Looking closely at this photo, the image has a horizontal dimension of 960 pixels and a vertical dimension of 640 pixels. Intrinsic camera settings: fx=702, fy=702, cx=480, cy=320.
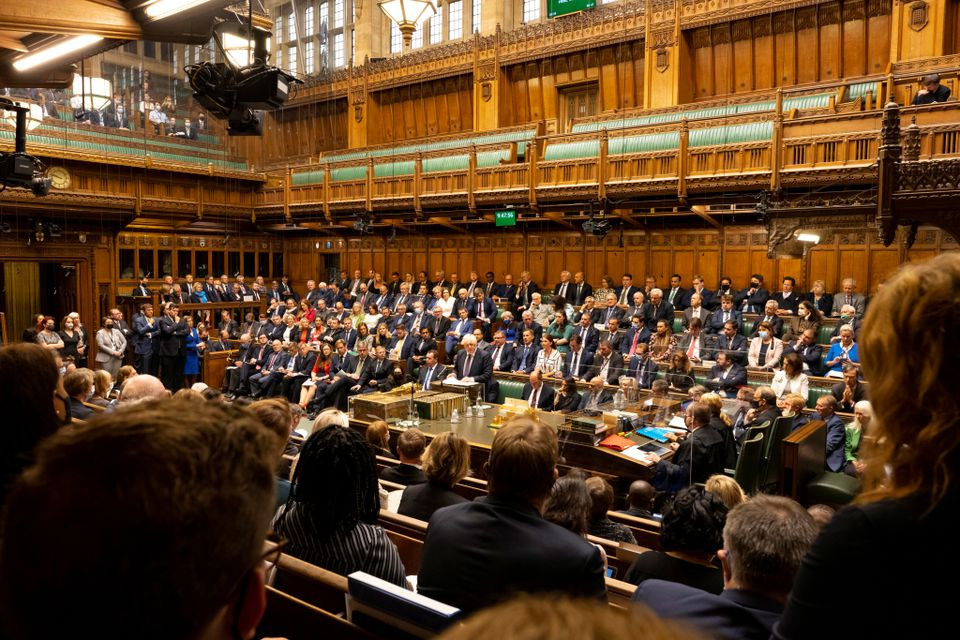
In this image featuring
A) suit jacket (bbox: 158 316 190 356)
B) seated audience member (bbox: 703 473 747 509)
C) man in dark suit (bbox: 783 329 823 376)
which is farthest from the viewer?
suit jacket (bbox: 158 316 190 356)

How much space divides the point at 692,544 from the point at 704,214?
10168 millimetres

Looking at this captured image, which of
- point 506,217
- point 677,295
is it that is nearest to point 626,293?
point 677,295

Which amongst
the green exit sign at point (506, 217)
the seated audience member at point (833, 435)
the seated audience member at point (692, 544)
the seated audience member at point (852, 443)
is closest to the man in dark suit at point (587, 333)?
the green exit sign at point (506, 217)

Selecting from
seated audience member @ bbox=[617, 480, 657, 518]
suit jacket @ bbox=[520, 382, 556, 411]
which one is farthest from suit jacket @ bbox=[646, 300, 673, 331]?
seated audience member @ bbox=[617, 480, 657, 518]

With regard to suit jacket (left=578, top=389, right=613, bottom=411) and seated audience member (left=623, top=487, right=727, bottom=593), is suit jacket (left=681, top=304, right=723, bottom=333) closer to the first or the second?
suit jacket (left=578, top=389, right=613, bottom=411)

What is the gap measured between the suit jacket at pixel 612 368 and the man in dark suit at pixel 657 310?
2053 millimetres

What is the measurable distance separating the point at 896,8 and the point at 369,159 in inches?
393

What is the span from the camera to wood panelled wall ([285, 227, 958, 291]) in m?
11.9

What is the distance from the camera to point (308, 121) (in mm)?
19766

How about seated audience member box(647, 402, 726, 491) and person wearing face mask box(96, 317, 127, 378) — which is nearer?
seated audience member box(647, 402, 726, 491)

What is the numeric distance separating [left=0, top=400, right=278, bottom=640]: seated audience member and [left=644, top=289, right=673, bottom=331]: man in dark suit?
10490 mm

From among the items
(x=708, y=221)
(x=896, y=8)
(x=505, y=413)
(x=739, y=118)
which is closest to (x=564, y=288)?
(x=708, y=221)

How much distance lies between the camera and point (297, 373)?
11.9 m

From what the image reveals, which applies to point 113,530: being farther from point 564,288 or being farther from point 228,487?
point 564,288
